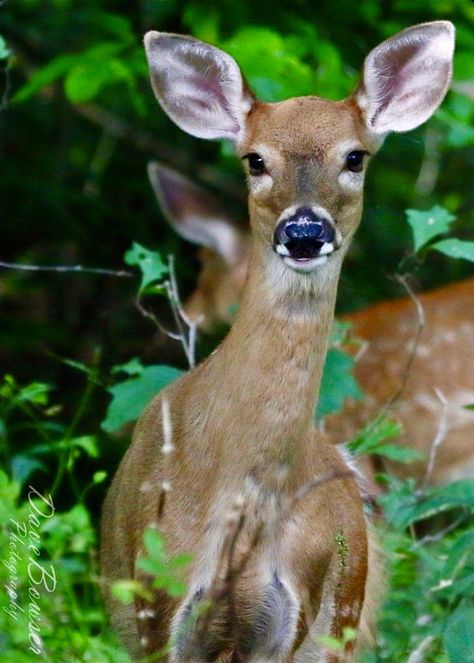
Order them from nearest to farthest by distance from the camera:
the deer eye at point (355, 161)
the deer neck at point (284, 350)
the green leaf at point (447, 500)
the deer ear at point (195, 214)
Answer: the deer neck at point (284, 350) → the deer eye at point (355, 161) → the green leaf at point (447, 500) → the deer ear at point (195, 214)

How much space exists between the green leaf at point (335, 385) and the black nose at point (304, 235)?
1.06 metres

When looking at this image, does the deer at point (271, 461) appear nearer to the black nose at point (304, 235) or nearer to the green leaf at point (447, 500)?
the black nose at point (304, 235)

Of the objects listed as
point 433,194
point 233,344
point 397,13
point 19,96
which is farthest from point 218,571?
point 433,194

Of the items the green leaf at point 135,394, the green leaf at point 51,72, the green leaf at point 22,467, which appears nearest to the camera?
the green leaf at point 135,394

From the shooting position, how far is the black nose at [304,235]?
394 cm

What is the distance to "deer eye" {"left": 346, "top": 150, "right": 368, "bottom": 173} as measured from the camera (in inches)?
168

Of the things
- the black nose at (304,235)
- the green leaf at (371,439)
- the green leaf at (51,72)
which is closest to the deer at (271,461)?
the black nose at (304,235)

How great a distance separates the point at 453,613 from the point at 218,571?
2.72 feet

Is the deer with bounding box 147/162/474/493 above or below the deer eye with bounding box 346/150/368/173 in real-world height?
below

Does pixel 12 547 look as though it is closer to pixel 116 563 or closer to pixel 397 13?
pixel 116 563

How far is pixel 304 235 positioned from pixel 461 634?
1.17m

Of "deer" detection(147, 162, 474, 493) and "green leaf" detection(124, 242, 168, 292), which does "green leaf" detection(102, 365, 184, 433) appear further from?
"deer" detection(147, 162, 474, 493)

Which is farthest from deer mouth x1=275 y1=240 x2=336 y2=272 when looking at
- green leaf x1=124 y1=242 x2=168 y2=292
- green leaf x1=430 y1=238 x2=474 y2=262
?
green leaf x1=124 y1=242 x2=168 y2=292

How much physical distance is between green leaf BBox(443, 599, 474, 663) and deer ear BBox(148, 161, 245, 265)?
441 centimetres
